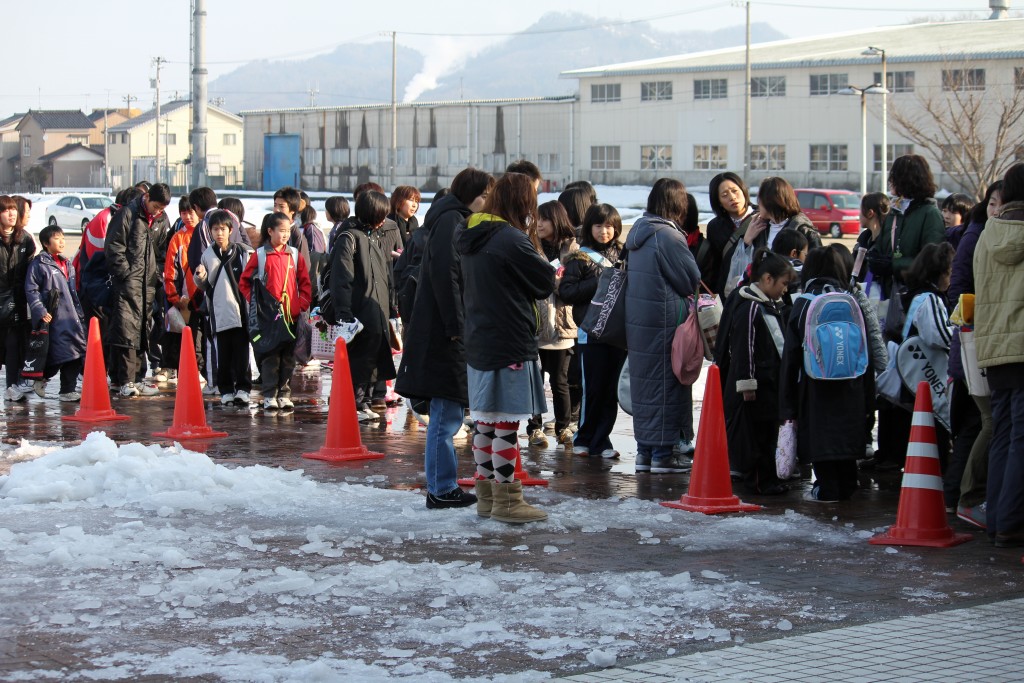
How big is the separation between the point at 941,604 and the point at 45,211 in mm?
48475

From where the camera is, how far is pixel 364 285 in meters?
11.7

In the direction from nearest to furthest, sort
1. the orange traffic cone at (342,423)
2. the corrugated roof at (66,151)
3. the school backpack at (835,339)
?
1. the school backpack at (835,339)
2. the orange traffic cone at (342,423)
3. the corrugated roof at (66,151)

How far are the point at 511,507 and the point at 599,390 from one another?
259 cm

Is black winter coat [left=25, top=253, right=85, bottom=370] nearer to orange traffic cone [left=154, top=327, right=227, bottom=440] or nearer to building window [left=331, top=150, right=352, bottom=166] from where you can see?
orange traffic cone [left=154, top=327, right=227, bottom=440]

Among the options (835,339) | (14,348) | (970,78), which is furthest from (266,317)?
(970,78)

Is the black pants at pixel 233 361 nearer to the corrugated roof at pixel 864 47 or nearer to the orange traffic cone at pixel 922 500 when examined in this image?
the orange traffic cone at pixel 922 500

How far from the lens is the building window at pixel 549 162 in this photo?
78.1 metres

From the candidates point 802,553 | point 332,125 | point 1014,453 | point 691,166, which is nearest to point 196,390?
point 802,553

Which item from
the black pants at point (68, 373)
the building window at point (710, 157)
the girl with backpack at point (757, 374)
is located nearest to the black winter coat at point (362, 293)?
the black pants at point (68, 373)

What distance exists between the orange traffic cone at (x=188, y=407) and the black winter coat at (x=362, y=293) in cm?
130

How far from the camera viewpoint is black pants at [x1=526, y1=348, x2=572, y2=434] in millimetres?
10773

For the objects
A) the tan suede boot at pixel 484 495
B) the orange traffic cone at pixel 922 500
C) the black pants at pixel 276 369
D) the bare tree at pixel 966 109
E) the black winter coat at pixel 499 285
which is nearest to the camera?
the orange traffic cone at pixel 922 500

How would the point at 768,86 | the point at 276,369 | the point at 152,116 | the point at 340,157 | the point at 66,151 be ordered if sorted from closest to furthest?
the point at 276,369
the point at 768,86
the point at 340,157
the point at 66,151
the point at 152,116

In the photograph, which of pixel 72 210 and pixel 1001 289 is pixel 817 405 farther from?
pixel 72 210
